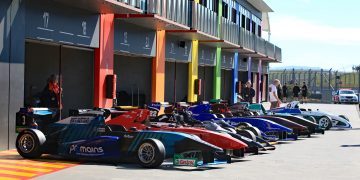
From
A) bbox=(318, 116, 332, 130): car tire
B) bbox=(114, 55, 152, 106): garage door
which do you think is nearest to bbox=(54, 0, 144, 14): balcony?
bbox=(114, 55, 152, 106): garage door

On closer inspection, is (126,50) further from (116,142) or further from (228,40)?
(228,40)

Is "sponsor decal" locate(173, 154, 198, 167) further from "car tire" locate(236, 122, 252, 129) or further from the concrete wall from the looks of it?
"car tire" locate(236, 122, 252, 129)

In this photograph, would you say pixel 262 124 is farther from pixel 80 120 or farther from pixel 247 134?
pixel 80 120

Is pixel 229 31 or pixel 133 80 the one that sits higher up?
pixel 229 31

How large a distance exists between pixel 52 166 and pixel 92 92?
750 cm

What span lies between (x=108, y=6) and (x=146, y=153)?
654cm

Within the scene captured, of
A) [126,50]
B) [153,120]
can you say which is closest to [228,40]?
[126,50]

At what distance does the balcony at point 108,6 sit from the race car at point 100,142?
4.14m

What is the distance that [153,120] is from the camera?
14.1m

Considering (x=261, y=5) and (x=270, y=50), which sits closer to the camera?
(x=261, y=5)

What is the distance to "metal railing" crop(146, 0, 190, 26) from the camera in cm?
1976

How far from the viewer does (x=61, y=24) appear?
51.3ft

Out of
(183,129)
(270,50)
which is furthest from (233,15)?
→ (183,129)

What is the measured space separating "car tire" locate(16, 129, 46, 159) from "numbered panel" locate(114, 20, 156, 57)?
7.64 m
